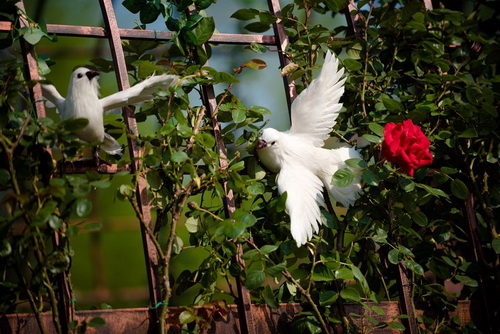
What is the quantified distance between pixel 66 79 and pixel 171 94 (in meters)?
1.25

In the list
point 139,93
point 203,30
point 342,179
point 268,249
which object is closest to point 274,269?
point 268,249

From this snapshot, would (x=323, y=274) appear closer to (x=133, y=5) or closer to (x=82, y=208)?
(x=82, y=208)

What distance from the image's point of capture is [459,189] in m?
1.74

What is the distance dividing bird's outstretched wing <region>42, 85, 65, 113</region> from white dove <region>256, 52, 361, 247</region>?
1.64 feet

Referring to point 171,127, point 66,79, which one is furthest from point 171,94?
point 66,79

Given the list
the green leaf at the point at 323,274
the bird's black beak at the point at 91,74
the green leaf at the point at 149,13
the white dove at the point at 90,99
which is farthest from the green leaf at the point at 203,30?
the green leaf at the point at 323,274

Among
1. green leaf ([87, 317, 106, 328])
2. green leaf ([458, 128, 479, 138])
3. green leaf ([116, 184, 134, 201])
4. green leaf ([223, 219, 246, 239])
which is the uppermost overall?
green leaf ([458, 128, 479, 138])

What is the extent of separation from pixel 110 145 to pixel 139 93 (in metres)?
0.15

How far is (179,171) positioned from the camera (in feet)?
4.68

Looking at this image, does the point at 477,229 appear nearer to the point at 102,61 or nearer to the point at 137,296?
the point at 102,61

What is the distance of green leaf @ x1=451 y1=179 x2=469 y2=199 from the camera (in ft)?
5.70

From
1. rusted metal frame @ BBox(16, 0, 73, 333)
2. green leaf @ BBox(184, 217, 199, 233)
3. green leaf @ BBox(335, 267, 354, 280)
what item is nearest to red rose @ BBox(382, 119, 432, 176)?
green leaf @ BBox(335, 267, 354, 280)

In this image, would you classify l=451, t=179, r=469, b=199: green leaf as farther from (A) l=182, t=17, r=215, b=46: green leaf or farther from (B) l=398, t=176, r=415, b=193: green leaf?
(A) l=182, t=17, r=215, b=46: green leaf

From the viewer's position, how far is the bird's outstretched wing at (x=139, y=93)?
1.37m
